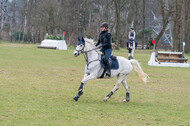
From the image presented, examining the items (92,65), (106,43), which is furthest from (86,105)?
(106,43)

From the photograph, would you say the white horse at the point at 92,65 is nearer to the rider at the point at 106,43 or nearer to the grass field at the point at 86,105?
the rider at the point at 106,43

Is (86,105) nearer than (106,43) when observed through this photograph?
Yes

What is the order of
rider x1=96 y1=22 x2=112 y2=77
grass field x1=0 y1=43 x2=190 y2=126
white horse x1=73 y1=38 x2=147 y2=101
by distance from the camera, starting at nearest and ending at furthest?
grass field x1=0 y1=43 x2=190 y2=126 < white horse x1=73 y1=38 x2=147 y2=101 < rider x1=96 y1=22 x2=112 y2=77

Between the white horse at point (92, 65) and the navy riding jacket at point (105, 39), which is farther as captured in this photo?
the navy riding jacket at point (105, 39)

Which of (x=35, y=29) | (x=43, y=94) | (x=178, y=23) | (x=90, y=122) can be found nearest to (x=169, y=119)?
(x=90, y=122)

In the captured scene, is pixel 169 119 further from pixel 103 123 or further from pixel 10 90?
pixel 10 90

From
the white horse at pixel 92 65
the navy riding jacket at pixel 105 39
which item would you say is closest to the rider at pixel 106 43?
the navy riding jacket at pixel 105 39

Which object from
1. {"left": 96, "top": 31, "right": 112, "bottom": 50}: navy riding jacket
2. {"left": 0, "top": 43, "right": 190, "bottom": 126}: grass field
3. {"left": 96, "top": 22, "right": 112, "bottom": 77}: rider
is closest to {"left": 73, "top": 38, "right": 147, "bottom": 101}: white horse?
{"left": 96, "top": 22, "right": 112, "bottom": 77}: rider

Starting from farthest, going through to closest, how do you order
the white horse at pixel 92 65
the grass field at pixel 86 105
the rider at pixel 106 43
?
the rider at pixel 106 43, the white horse at pixel 92 65, the grass field at pixel 86 105

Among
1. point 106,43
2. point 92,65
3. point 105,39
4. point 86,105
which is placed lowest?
point 86,105

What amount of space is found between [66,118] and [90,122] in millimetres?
663

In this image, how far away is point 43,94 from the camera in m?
12.8

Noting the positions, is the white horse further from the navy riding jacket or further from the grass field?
the grass field

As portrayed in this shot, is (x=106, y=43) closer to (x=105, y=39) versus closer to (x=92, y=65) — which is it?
(x=105, y=39)
